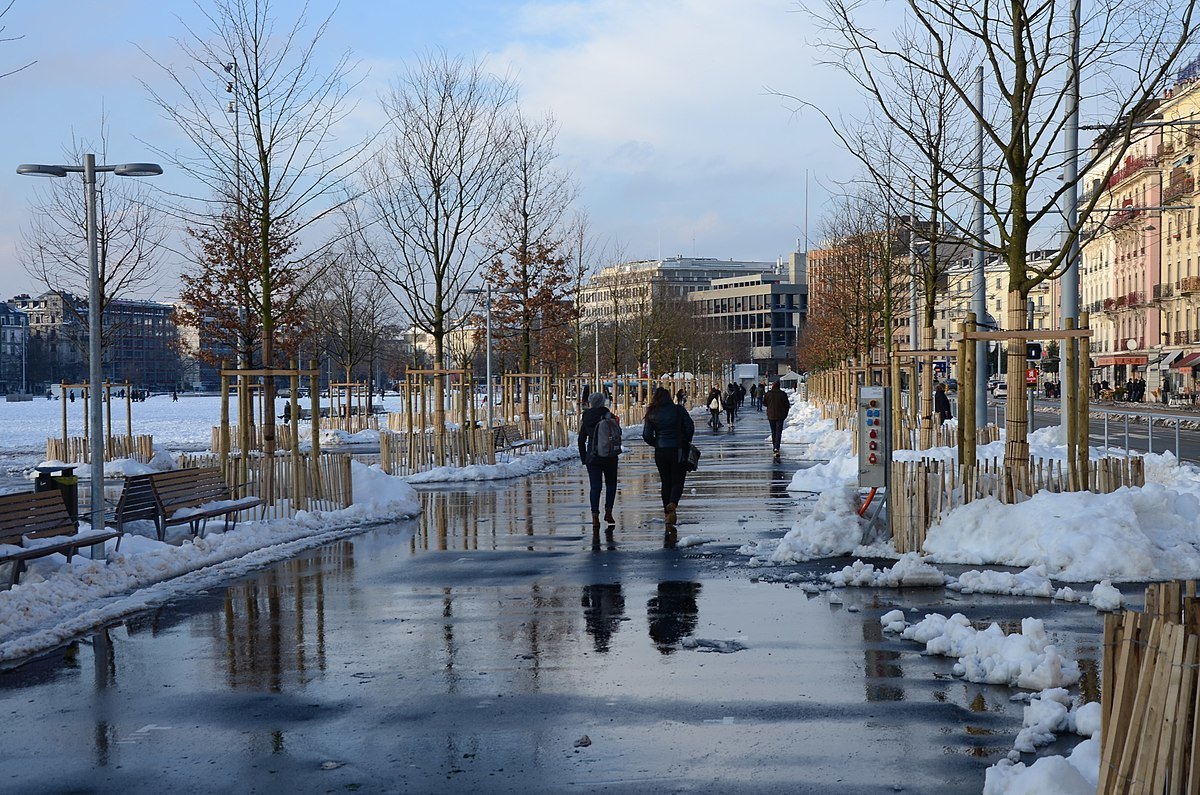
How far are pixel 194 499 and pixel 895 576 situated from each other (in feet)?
28.5

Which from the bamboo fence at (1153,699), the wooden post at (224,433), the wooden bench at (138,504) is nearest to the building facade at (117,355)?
the wooden post at (224,433)

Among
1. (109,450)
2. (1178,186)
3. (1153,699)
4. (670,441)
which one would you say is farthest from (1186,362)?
(1153,699)

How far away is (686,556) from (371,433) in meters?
37.1

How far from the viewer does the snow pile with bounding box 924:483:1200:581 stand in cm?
1226

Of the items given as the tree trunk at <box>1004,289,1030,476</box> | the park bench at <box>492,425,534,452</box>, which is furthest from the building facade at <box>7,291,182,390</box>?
the tree trunk at <box>1004,289,1030,476</box>

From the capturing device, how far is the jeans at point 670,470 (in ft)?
59.1

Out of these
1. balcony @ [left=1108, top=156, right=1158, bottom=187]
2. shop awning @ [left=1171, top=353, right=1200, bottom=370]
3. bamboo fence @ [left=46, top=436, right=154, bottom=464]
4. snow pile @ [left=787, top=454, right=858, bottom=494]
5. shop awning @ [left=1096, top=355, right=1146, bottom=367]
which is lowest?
snow pile @ [left=787, top=454, right=858, bottom=494]

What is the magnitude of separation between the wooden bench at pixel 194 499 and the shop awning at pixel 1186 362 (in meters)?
69.5

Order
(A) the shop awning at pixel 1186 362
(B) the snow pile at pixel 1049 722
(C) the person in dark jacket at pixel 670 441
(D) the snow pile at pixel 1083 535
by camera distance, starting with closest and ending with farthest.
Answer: (B) the snow pile at pixel 1049 722 → (D) the snow pile at pixel 1083 535 → (C) the person in dark jacket at pixel 670 441 → (A) the shop awning at pixel 1186 362

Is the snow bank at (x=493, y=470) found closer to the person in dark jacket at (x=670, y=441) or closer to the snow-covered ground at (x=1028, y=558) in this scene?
the person in dark jacket at (x=670, y=441)

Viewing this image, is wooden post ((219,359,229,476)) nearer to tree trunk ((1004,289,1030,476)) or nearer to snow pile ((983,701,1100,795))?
tree trunk ((1004,289,1030,476))

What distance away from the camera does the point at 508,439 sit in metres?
34.8

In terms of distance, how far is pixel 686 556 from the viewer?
14.5 metres

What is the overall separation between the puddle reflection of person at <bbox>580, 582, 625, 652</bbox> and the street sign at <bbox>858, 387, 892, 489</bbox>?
3.58m
